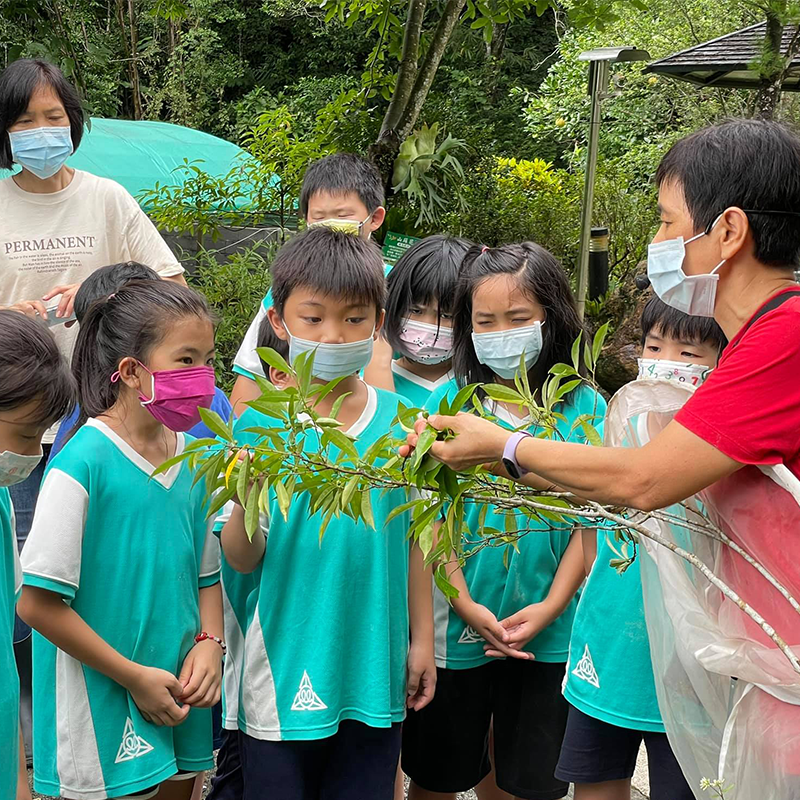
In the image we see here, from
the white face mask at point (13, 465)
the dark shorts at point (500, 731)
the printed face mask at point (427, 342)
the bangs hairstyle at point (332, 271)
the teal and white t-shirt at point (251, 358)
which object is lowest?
the dark shorts at point (500, 731)

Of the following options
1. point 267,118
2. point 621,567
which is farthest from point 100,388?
point 267,118

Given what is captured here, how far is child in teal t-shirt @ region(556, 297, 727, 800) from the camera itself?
249cm

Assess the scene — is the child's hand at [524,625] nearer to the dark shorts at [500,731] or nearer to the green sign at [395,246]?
the dark shorts at [500,731]

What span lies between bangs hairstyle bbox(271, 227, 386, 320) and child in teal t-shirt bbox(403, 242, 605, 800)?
0.38m

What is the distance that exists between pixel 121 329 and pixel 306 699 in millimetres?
980

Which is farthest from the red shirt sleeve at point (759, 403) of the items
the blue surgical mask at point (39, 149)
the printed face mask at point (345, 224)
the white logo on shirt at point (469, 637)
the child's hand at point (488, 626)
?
the blue surgical mask at point (39, 149)

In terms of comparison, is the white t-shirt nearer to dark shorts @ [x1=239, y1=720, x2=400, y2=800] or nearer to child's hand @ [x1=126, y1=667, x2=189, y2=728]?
child's hand @ [x1=126, y1=667, x2=189, y2=728]

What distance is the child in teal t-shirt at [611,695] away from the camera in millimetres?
2488

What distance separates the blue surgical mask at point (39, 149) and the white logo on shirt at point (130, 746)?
192 cm

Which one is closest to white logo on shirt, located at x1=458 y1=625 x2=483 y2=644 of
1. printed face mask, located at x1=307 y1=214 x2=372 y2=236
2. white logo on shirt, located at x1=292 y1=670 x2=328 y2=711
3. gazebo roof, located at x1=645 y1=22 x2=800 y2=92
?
white logo on shirt, located at x1=292 y1=670 x2=328 y2=711

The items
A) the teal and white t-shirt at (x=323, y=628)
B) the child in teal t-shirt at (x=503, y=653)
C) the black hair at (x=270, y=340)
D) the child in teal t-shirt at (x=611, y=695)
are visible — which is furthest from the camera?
the black hair at (x=270, y=340)

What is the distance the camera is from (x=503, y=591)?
2.84 meters

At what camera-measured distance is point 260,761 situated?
7.86 feet

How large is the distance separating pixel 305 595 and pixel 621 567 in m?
0.78
